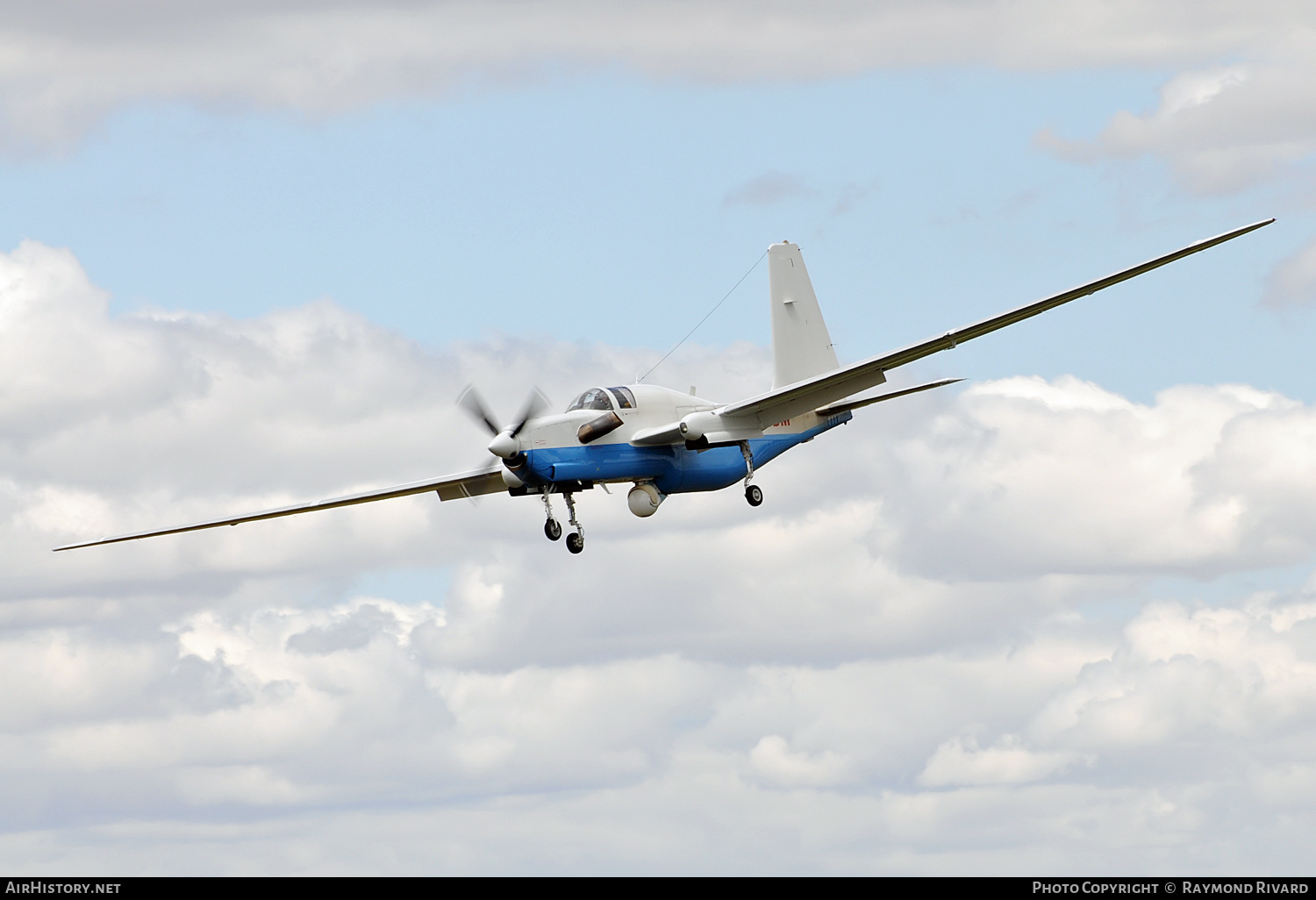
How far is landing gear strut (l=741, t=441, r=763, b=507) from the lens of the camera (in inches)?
2137

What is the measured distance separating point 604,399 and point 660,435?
2.06 meters

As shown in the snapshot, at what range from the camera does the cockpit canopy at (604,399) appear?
52188mm

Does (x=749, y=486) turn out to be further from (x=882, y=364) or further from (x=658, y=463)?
(x=882, y=364)

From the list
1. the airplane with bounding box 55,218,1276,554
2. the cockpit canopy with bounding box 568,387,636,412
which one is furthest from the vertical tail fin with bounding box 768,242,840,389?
the cockpit canopy with bounding box 568,387,636,412

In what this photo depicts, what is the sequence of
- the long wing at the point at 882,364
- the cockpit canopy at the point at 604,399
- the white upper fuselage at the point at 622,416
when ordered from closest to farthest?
the long wing at the point at 882,364, the white upper fuselage at the point at 622,416, the cockpit canopy at the point at 604,399

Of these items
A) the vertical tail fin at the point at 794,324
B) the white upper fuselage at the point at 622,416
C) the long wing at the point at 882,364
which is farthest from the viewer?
the vertical tail fin at the point at 794,324

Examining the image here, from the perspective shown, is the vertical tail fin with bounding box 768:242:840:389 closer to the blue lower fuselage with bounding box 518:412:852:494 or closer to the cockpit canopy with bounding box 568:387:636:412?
the blue lower fuselage with bounding box 518:412:852:494

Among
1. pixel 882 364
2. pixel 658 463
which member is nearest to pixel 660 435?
pixel 658 463

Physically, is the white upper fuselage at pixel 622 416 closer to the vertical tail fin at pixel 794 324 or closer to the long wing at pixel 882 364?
the long wing at pixel 882 364

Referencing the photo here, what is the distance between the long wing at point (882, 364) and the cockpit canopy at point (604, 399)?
308 centimetres

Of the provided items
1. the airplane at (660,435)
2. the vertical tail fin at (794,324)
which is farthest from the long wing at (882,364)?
the vertical tail fin at (794,324)
